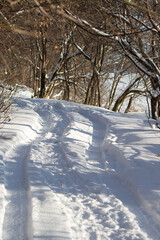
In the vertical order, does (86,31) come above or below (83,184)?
above

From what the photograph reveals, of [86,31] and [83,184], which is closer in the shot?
[83,184]

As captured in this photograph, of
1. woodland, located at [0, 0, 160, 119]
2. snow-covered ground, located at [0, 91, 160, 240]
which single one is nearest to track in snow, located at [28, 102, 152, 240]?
snow-covered ground, located at [0, 91, 160, 240]

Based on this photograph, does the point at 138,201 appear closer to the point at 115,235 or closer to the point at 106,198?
the point at 106,198

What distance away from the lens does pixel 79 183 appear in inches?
142

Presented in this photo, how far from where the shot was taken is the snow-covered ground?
102 inches

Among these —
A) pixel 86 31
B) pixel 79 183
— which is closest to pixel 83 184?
pixel 79 183

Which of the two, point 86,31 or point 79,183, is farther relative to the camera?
point 86,31

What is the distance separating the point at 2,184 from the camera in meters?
3.36

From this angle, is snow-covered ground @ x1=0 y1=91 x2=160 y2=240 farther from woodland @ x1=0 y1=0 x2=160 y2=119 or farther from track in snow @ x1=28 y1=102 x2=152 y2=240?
woodland @ x1=0 y1=0 x2=160 y2=119

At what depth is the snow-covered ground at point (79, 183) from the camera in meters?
2.60

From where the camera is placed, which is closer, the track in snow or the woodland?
the track in snow

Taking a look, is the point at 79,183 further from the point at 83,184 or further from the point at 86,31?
the point at 86,31

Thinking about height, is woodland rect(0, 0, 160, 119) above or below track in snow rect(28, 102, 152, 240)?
above

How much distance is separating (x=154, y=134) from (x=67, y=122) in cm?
270
